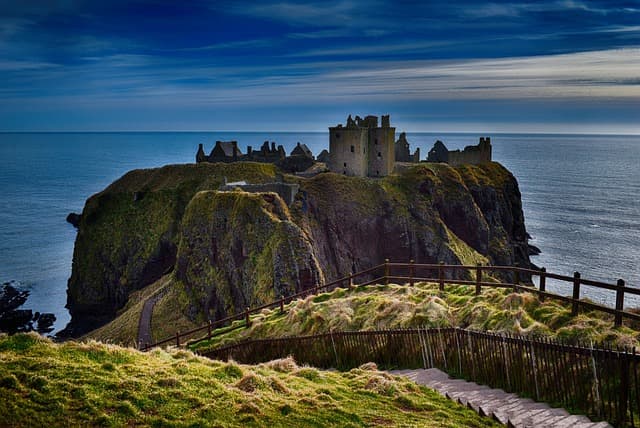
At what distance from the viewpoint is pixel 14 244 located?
125 metres

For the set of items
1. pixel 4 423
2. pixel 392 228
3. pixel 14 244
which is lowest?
pixel 14 244

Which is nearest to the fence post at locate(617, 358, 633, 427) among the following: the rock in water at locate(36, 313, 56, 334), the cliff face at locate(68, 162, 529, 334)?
the cliff face at locate(68, 162, 529, 334)

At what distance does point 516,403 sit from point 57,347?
12.7 metres

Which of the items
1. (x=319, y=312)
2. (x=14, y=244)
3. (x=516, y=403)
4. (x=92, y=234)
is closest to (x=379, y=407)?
(x=516, y=403)

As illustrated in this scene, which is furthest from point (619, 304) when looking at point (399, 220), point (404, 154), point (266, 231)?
point (404, 154)

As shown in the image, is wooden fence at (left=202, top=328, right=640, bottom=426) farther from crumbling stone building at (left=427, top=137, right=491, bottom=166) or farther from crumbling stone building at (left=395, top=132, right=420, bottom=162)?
crumbling stone building at (left=427, top=137, right=491, bottom=166)

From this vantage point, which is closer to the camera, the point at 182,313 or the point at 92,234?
the point at 182,313

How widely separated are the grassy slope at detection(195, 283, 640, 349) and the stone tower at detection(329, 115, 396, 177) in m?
55.5

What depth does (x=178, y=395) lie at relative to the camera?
518 inches

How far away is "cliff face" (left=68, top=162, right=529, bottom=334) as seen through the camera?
60.0 metres

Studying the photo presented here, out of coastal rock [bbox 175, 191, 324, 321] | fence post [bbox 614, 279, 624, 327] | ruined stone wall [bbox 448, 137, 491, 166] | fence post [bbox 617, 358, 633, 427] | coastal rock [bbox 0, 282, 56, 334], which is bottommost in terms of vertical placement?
coastal rock [bbox 0, 282, 56, 334]

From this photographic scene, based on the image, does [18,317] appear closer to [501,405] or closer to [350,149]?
[350,149]

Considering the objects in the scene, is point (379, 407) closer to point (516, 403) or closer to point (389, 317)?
point (516, 403)

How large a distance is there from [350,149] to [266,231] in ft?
98.6
